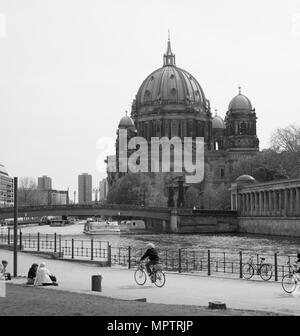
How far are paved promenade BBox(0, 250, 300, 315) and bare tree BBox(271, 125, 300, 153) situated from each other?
8417 centimetres

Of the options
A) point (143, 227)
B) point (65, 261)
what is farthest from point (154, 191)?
point (65, 261)

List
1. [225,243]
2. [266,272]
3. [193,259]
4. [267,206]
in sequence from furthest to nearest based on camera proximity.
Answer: [267,206] → [225,243] → [193,259] → [266,272]

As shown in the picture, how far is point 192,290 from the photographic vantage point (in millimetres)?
23328

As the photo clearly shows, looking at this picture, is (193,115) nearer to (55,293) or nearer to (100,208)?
(100,208)

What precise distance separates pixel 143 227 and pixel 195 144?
185 ft

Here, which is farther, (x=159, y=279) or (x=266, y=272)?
(x=266, y=272)

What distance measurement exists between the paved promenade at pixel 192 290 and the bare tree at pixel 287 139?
84171 millimetres

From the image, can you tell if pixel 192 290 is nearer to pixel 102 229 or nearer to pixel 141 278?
pixel 141 278

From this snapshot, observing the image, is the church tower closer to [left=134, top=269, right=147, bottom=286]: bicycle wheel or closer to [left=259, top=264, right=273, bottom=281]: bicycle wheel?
[left=259, top=264, right=273, bottom=281]: bicycle wheel

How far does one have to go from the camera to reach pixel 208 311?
52.0 feet

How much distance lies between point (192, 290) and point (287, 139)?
9337 centimetres

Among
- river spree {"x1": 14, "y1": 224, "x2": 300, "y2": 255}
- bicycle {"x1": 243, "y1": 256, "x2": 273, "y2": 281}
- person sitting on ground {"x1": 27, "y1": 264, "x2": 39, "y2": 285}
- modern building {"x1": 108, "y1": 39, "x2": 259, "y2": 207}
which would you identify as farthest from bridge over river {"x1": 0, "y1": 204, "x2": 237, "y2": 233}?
person sitting on ground {"x1": 27, "y1": 264, "x2": 39, "y2": 285}

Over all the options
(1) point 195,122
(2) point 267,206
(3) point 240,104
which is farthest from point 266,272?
(1) point 195,122

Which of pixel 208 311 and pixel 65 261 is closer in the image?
pixel 208 311
